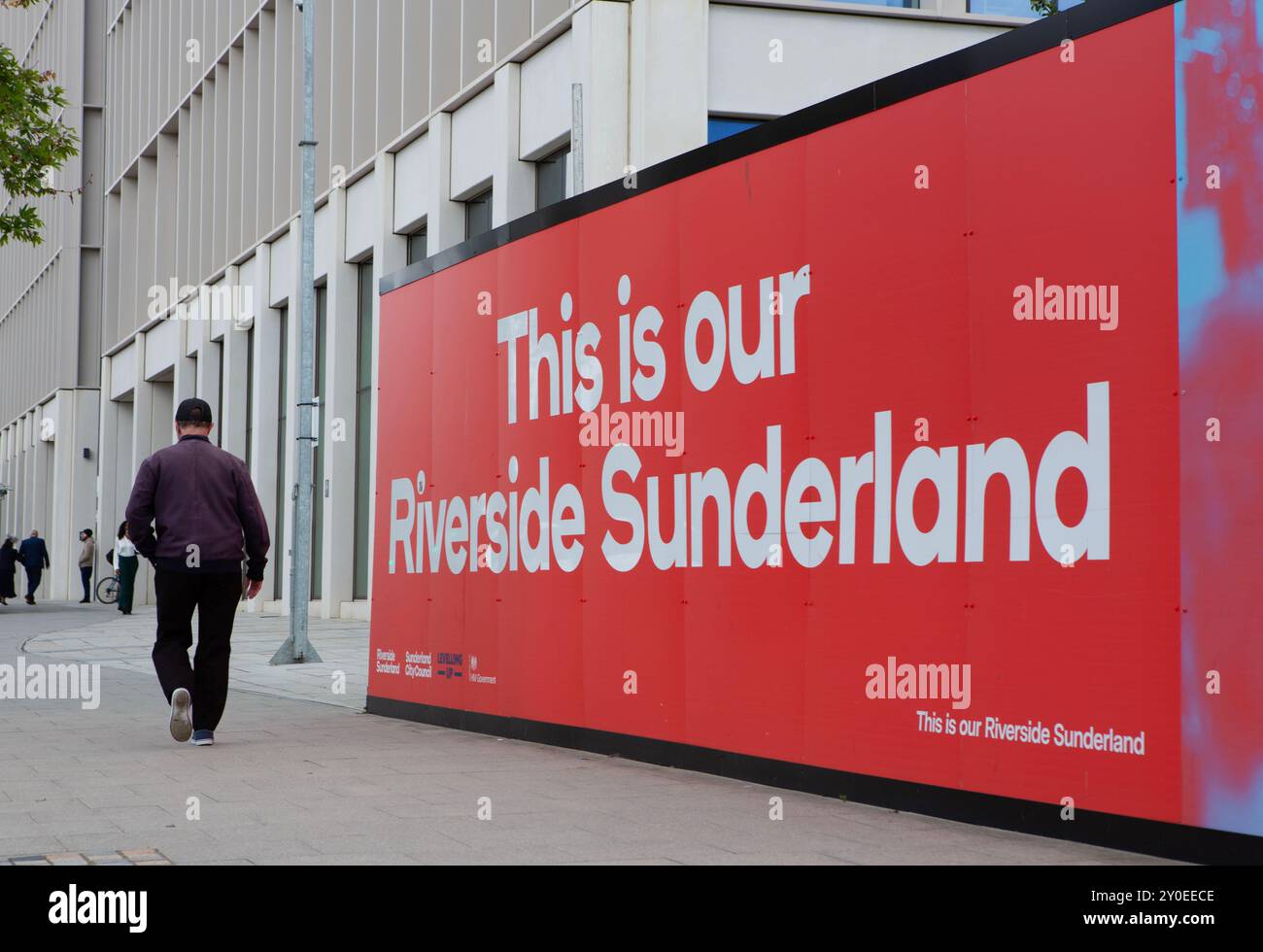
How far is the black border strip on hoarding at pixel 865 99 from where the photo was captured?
6.17 m

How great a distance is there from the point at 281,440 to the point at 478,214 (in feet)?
34.0

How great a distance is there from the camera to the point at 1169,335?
5734 millimetres

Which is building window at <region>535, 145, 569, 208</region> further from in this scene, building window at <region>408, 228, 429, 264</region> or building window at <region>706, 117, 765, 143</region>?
building window at <region>408, 228, 429, 264</region>

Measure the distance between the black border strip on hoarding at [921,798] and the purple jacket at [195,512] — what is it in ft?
6.16

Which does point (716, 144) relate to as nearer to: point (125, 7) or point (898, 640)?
point (898, 640)

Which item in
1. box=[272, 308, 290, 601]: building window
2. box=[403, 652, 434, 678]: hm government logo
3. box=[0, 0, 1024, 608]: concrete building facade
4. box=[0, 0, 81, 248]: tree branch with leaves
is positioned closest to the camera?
box=[403, 652, 434, 678]: hm government logo

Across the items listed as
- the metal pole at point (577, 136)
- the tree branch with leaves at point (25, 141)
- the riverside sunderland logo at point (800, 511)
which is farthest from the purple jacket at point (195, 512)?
the tree branch with leaves at point (25, 141)

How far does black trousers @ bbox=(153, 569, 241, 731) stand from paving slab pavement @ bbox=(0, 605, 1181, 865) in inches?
11.5

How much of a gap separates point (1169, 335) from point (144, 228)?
42107mm

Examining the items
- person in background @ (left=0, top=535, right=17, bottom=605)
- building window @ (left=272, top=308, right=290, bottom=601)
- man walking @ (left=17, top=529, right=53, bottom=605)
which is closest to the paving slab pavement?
building window @ (left=272, top=308, right=290, bottom=601)

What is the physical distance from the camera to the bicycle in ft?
136

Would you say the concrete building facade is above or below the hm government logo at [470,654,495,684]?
above

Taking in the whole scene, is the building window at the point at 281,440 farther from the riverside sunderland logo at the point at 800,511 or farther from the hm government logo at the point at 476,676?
the hm government logo at the point at 476,676

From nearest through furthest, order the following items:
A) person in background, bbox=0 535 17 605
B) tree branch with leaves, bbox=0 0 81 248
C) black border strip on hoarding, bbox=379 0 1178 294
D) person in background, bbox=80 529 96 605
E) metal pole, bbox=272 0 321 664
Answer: black border strip on hoarding, bbox=379 0 1178 294
metal pole, bbox=272 0 321 664
tree branch with leaves, bbox=0 0 81 248
person in background, bbox=0 535 17 605
person in background, bbox=80 529 96 605
